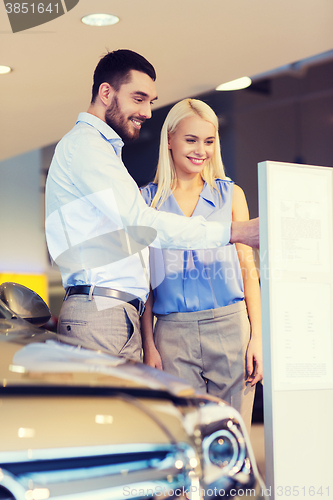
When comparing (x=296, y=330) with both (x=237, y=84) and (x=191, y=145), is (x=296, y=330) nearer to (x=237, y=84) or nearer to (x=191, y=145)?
(x=191, y=145)

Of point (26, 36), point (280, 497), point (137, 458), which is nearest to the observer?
point (137, 458)

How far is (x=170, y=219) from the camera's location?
5.57 ft

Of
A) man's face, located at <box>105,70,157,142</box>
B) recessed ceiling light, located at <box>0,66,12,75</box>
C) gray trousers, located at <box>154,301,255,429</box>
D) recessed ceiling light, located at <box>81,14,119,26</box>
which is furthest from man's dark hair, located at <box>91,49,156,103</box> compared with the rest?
recessed ceiling light, located at <box>0,66,12,75</box>

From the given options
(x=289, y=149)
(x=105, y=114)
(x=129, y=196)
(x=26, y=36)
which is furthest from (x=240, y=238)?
(x=289, y=149)

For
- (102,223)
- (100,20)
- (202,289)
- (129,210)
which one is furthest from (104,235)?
(100,20)

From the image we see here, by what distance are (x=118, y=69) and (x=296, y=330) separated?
3.87 feet

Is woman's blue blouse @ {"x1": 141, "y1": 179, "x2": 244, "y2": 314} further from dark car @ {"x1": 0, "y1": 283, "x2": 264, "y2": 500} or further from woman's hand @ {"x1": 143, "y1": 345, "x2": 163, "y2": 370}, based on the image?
dark car @ {"x1": 0, "y1": 283, "x2": 264, "y2": 500}

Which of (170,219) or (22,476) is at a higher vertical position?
(170,219)

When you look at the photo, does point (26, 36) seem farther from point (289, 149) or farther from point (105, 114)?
point (289, 149)

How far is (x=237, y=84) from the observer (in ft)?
11.2

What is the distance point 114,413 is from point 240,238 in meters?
0.86

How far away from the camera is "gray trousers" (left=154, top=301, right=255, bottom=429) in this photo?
205 cm

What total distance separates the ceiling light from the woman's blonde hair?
3.81 ft

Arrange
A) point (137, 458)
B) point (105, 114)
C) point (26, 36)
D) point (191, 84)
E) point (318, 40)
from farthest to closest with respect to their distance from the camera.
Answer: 1. point (191, 84)
2. point (318, 40)
3. point (26, 36)
4. point (105, 114)
5. point (137, 458)
